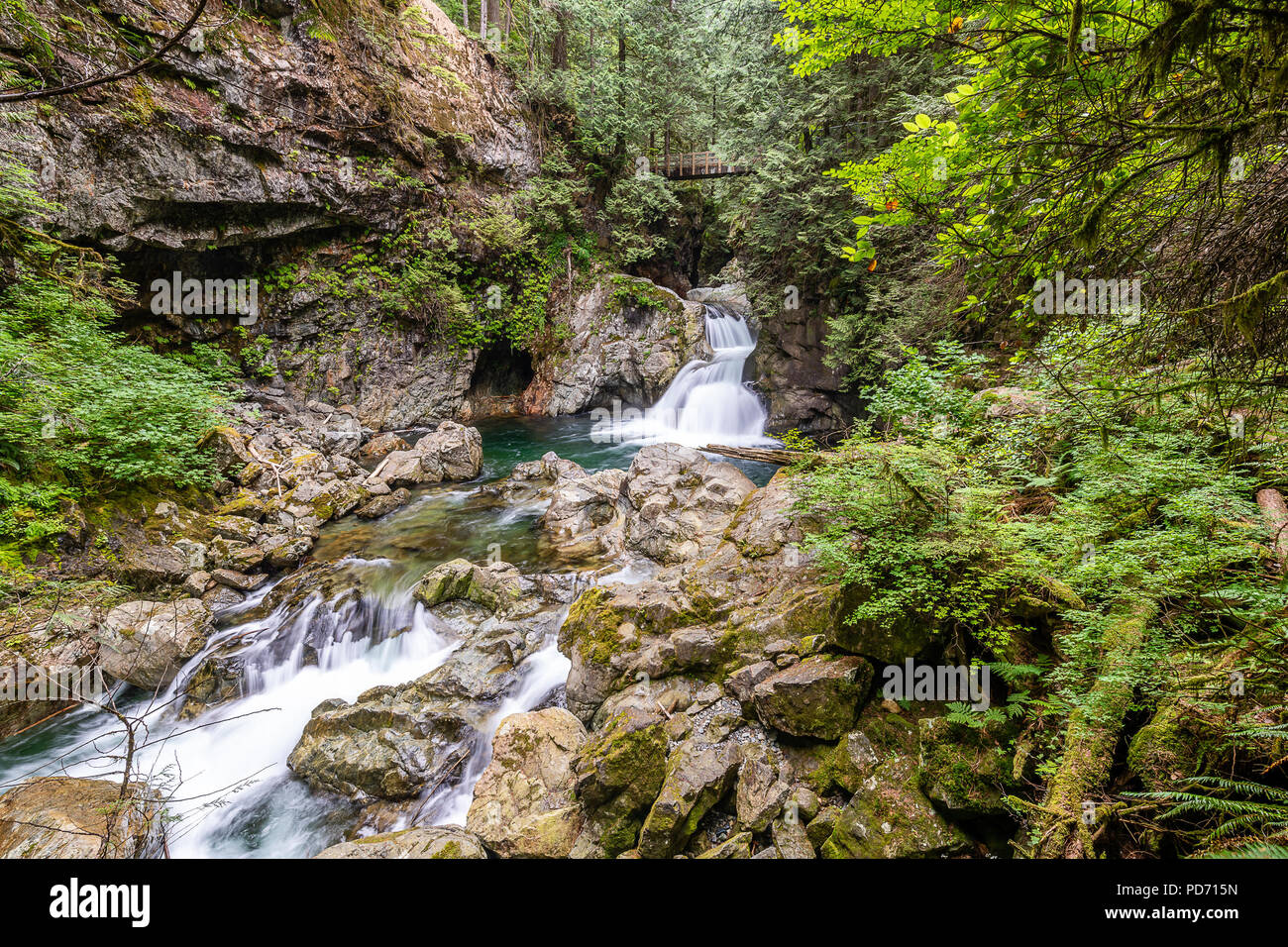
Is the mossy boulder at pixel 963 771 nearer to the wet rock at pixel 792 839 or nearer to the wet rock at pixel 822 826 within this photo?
the wet rock at pixel 822 826

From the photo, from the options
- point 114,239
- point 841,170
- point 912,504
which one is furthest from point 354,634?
point 114,239

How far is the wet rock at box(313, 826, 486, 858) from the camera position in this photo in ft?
10.9

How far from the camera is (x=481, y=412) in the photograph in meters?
18.9

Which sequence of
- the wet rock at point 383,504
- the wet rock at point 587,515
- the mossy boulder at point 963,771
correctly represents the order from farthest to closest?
1. the wet rock at point 383,504
2. the wet rock at point 587,515
3. the mossy boulder at point 963,771

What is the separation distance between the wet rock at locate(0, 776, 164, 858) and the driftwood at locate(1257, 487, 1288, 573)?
6639 millimetres

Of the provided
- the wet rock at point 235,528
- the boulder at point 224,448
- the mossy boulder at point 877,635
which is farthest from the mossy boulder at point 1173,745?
the boulder at point 224,448

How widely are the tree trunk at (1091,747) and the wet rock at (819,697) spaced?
1144mm

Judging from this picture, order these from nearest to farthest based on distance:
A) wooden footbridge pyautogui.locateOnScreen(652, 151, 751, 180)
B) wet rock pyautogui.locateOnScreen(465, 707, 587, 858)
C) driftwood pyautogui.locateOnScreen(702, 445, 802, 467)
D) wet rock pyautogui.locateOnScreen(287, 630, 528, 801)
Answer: wet rock pyautogui.locateOnScreen(465, 707, 587, 858)
wet rock pyautogui.locateOnScreen(287, 630, 528, 801)
driftwood pyautogui.locateOnScreen(702, 445, 802, 467)
wooden footbridge pyautogui.locateOnScreen(652, 151, 751, 180)

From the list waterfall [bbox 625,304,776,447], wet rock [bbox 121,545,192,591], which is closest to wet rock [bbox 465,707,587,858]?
wet rock [bbox 121,545,192,591]

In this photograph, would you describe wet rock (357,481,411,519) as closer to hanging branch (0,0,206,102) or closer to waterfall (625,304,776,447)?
waterfall (625,304,776,447)

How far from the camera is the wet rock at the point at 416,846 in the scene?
3.31 m

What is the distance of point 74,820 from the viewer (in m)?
3.66

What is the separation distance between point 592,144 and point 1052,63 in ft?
65.7
